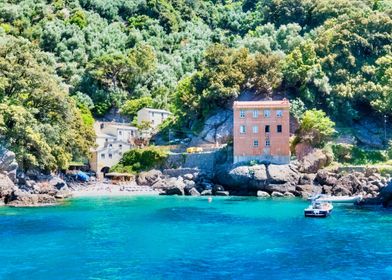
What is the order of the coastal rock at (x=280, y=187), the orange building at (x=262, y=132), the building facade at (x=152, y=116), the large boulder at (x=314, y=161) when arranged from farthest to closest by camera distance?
the building facade at (x=152, y=116) < the orange building at (x=262, y=132) < the large boulder at (x=314, y=161) < the coastal rock at (x=280, y=187)

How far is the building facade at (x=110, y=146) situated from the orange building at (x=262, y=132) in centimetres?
2175

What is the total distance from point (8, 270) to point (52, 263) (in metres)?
2.43

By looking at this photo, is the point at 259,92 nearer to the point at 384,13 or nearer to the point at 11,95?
the point at 384,13

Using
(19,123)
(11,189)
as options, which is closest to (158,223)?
(11,189)

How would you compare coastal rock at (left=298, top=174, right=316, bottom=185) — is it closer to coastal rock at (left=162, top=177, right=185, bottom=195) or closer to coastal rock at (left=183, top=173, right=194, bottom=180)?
coastal rock at (left=183, top=173, right=194, bottom=180)

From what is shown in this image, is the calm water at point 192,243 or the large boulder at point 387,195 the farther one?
the large boulder at point 387,195

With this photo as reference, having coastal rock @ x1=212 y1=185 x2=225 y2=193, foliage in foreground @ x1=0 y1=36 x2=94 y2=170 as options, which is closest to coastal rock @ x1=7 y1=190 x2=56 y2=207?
foliage in foreground @ x1=0 y1=36 x2=94 y2=170

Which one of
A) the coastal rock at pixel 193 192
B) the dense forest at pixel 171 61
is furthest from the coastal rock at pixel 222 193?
the dense forest at pixel 171 61

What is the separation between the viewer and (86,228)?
4300 cm

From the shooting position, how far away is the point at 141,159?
84.1m

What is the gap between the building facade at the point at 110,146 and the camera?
87562mm

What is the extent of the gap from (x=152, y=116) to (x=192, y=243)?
59.0 m

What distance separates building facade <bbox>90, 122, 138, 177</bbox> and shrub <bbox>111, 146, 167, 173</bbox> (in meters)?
2.02

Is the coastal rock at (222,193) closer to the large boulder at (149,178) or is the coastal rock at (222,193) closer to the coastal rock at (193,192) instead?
the coastal rock at (193,192)
